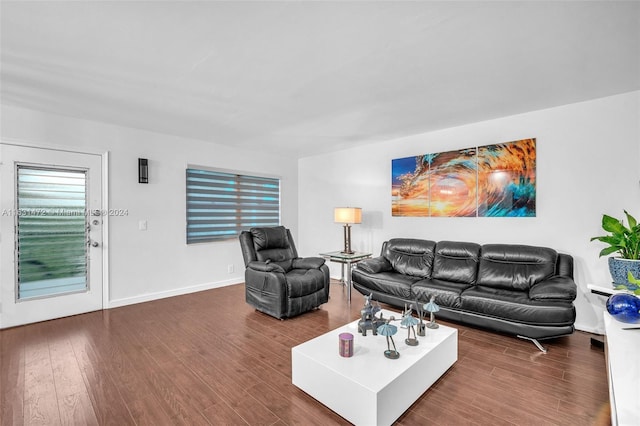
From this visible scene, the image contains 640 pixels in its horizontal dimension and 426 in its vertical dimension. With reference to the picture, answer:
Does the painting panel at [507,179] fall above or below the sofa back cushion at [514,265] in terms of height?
above

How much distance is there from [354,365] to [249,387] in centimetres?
81

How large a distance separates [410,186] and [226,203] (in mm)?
3097

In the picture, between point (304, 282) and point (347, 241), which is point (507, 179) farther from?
point (304, 282)

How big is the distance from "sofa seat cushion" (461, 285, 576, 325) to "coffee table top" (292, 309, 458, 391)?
777 mm

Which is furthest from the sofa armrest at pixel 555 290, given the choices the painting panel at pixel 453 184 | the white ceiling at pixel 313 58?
the white ceiling at pixel 313 58

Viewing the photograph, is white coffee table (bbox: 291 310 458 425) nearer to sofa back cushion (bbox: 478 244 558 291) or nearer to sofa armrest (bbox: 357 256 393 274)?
sofa back cushion (bbox: 478 244 558 291)

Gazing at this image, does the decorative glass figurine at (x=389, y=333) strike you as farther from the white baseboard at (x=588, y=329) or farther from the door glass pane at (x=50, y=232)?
the door glass pane at (x=50, y=232)

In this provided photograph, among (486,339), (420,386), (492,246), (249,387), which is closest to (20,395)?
(249,387)

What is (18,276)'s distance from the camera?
10.9 ft

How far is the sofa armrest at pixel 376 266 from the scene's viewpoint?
3.96m

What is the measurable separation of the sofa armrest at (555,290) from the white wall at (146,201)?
433 cm

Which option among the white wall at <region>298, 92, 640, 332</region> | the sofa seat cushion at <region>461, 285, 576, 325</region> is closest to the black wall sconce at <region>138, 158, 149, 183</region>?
the white wall at <region>298, 92, 640, 332</region>

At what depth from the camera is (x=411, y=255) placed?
4.12m

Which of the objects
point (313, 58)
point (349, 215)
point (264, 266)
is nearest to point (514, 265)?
point (349, 215)
